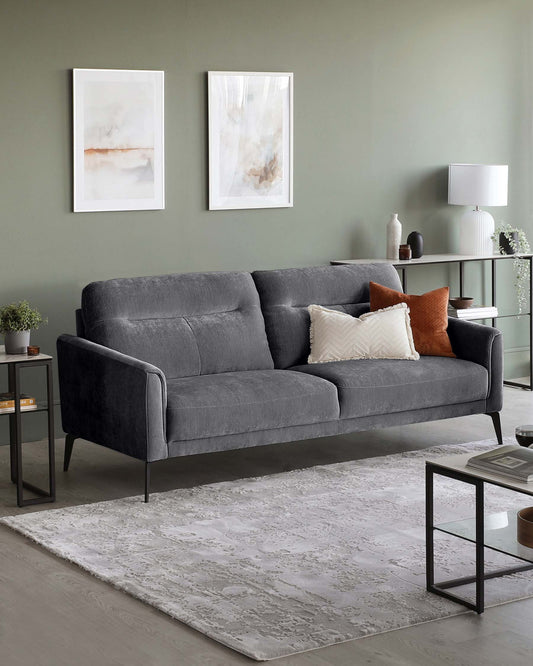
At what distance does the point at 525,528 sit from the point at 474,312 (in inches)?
136

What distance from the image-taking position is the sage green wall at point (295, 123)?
19.4ft

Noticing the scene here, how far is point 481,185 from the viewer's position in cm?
705

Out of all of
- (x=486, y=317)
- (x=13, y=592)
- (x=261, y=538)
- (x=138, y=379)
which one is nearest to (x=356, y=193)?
(x=486, y=317)

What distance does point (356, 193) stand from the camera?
7027 millimetres

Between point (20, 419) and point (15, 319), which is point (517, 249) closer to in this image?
point (15, 319)

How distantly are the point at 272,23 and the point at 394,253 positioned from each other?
1539 mm

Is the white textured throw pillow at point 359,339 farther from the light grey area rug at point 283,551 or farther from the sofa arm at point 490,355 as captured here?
the light grey area rug at point 283,551

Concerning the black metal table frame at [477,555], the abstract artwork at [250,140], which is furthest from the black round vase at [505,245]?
the black metal table frame at [477,555]

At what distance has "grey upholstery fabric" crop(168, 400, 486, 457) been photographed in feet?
16.7

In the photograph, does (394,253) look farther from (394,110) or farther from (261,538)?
(261,538)

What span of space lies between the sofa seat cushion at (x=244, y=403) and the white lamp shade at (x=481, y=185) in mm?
2143

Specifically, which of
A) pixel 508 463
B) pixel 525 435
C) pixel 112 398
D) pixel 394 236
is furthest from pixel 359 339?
pixel 508 463

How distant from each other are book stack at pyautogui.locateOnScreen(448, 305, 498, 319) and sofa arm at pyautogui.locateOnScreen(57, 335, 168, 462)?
2.51 m

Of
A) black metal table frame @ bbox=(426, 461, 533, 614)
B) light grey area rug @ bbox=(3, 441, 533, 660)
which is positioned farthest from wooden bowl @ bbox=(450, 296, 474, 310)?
black metal table frame @ bbox=(426, 461, 533, 614)
